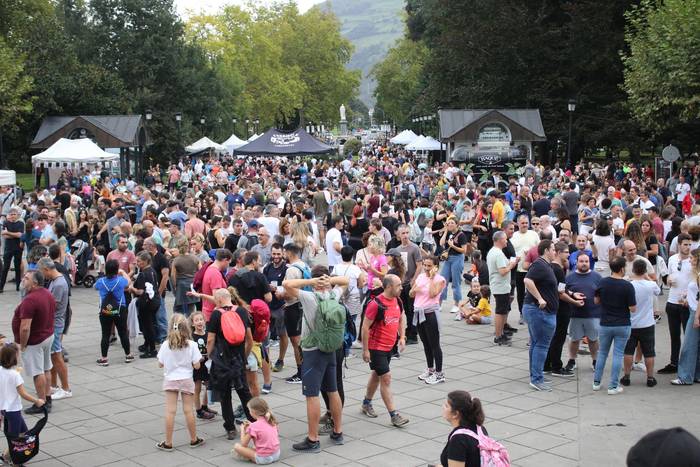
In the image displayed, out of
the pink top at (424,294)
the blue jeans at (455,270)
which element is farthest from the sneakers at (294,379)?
the blue jeans at (455,270)

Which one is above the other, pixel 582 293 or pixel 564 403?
pixel 582 293

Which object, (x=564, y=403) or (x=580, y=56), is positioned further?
(x=580, y=56)

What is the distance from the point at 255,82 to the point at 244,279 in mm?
70505

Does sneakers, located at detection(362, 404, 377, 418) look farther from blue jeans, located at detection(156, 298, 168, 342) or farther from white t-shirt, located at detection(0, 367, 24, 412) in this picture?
blue jeans, located at detection(156, 298, 168, 342)

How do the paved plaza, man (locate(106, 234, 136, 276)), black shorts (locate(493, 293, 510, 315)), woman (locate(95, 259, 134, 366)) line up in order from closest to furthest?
the paved plaza → woman (locate(95, 259, 134, 366)) → black shorts (locate(493, 293, 510, 315)) → man (locate(106, 234, 136, 276))

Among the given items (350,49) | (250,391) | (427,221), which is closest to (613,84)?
(427,221)

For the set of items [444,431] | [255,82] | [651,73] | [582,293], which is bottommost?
[444,431]

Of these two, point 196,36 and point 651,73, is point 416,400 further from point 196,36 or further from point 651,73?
point 196,36

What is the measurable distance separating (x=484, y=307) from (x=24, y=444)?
782cm

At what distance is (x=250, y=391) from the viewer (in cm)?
929

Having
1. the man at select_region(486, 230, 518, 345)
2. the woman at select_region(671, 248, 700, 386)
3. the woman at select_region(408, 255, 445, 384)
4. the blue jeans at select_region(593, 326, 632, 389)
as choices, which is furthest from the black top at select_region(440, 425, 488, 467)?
the man at select_region(486, 230, 518, 345)

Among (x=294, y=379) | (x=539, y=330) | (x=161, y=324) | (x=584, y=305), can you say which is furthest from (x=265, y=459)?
(x=161, y=324)

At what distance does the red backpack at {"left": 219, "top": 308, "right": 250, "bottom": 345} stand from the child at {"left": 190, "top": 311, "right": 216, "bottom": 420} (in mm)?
614

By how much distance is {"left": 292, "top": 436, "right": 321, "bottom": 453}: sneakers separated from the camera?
27.5ft
